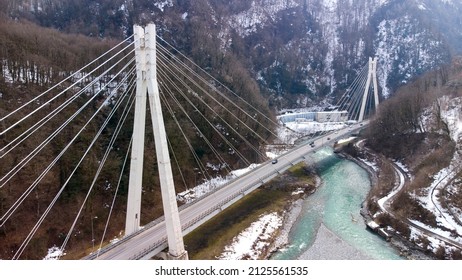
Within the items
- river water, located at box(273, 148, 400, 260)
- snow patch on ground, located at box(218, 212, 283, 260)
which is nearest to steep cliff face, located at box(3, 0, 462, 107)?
river water, located at box(273, 148, 400, 260)

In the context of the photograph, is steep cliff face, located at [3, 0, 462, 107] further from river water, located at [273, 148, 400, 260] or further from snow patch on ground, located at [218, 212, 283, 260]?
snow patch on ground, located at [218, 212, 283, 260]

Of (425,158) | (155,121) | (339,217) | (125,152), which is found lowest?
(339,217)

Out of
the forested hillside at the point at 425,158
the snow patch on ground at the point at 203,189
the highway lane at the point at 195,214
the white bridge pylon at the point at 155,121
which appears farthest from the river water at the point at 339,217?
the white bridge pylon at the point at 155,121

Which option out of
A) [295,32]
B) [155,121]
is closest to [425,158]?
[155,121]

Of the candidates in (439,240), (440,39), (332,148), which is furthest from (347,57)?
(439,240)

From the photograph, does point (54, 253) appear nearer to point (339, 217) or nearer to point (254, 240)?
point (254, 240)
